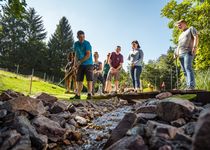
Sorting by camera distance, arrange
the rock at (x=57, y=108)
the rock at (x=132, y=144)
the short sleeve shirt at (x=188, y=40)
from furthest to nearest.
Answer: the short sleeve shirt at (x=188, y=40) → the rock at (x=57, y=108) → the rock at (x=132, y=144)

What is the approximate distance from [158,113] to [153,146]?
3.12 feet

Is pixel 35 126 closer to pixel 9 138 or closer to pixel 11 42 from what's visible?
pixel 9 138

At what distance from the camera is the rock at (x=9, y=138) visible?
366 centimetres

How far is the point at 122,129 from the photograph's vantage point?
372 cm

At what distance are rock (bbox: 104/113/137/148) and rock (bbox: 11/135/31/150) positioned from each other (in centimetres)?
111

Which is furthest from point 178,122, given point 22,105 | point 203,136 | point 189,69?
point 189,69

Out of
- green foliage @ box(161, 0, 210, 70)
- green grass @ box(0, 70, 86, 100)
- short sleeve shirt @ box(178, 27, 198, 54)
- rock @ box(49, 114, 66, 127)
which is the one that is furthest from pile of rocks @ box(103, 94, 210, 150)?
green foliage @ box(161, 0, 210, 70)

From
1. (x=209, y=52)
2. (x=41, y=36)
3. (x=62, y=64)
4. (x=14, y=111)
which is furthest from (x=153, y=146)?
(x=41, y=36)

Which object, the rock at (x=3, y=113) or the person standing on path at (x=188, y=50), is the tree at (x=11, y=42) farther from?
the rock at (x=3, y=113)

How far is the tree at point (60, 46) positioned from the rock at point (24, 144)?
209 feet

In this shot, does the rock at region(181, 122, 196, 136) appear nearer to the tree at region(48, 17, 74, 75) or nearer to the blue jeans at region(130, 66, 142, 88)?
the blue jeans at region(130, 66, 142, 88)

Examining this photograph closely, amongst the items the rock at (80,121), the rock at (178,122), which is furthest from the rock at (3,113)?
the rock at (178,122)

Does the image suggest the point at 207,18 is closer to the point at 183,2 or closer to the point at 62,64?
the point at 183,2

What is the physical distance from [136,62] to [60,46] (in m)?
65.9
